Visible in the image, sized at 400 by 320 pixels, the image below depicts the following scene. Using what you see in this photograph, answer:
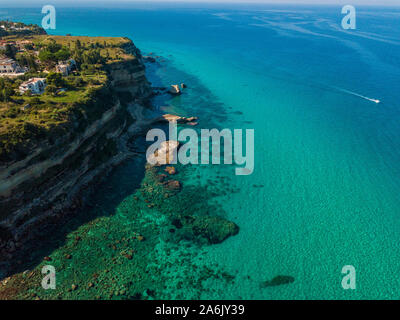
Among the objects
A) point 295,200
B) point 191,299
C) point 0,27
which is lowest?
point 191,299

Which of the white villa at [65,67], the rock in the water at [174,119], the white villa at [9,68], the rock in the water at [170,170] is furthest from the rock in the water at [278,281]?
the white villa at [9,68]

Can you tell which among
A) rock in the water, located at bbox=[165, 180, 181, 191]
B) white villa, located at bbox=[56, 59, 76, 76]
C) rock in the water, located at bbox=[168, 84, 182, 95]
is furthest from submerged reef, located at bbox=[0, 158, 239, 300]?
rock in the water, located at bbox=[168, 84, 182, 95]

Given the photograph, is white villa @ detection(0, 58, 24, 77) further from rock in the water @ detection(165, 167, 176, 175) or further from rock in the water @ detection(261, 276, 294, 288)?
Result: rock in the water @ detection(261, 276, 294, 288)

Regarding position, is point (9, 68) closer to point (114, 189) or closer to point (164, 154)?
point (114, 189)

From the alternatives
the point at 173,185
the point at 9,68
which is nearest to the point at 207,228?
the point at 173,185

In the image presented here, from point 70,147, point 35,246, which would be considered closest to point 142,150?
point 70,147

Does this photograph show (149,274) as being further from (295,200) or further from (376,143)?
(376,143)
